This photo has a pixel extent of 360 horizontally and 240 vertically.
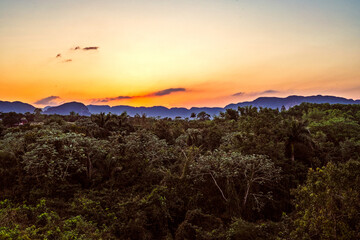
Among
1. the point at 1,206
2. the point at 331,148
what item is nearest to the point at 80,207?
the point at 1,206

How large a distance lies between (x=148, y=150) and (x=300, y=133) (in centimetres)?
1229

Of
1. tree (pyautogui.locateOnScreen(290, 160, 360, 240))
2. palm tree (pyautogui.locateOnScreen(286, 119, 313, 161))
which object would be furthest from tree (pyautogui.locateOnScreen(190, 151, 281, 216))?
palm tree (pyautogui.locateOnScreen(286, 119, 313, 161))

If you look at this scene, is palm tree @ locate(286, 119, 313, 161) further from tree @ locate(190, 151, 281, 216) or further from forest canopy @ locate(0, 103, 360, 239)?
tree @ locate(190, 151, 281, 216)

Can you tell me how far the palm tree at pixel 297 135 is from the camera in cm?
1639

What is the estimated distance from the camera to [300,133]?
54.4 feet

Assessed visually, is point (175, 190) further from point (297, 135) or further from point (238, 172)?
point (297, 135)

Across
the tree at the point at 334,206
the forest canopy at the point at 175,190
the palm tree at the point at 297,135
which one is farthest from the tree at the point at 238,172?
the palm tree at the point at 297,135

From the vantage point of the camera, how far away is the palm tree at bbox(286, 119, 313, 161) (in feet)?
53.8

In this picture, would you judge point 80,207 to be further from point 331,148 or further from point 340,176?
point 331,148

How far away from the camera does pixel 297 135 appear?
16625 millimetres

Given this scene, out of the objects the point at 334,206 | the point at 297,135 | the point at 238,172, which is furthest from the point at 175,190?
the point at 297,135

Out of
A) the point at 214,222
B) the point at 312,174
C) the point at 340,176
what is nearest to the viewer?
the point at 340,176

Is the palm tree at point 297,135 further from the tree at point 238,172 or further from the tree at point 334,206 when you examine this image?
the tree at point 334,206

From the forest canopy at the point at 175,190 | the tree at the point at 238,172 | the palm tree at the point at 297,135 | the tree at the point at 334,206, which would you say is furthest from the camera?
the palm tree at the point at 297,135
